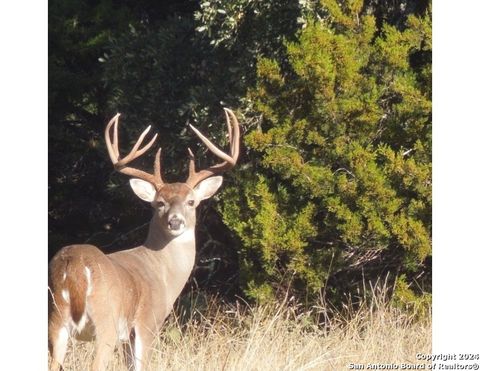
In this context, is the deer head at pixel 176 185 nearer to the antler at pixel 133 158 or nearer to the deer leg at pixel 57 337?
the antler at pixel 133 158

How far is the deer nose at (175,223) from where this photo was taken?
8.30 m

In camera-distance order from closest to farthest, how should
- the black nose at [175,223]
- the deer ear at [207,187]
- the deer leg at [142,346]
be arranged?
the deer leg at [142,346] → the black nose at [175,223] → the deer ear at [207,187]

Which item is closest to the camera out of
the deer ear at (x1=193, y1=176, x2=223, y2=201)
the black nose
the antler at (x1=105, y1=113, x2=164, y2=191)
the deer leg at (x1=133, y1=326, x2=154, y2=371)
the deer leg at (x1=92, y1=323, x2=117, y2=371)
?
the deer leg at (x1=92, y1=323, x2=117, y2=371)

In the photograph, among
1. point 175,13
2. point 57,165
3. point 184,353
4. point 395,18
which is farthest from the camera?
point 57,165

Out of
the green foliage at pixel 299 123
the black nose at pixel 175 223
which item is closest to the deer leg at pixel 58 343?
the black nose at pixel 175 223

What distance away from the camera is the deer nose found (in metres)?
8.30

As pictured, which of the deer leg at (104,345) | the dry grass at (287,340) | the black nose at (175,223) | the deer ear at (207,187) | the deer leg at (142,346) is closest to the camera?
the deer leg at (104,345)

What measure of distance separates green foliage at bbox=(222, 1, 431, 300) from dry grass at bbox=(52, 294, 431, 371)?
36 cm

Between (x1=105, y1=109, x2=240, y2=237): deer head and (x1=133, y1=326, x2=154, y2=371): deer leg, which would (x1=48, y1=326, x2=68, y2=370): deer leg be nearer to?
(x1=133, y1=326, x2=154, y2=371): deer leg

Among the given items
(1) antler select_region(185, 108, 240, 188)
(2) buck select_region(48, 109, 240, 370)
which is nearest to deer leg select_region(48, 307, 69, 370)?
(2) buck select_region(48, 109, 240, 370)

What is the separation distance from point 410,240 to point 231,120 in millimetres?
1498

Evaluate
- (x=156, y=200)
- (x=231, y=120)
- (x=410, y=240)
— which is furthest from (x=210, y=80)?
(x=410, y=240)

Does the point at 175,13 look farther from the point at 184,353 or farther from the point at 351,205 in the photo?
the point at 184,353

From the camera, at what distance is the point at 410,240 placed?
8656 mm
